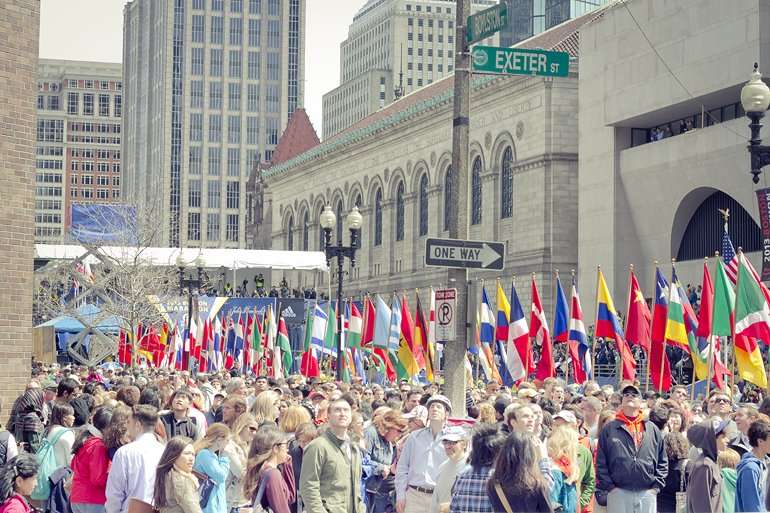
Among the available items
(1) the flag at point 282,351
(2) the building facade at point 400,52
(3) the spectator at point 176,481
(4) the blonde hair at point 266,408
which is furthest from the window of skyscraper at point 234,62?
(3) the spectator at point 176,481

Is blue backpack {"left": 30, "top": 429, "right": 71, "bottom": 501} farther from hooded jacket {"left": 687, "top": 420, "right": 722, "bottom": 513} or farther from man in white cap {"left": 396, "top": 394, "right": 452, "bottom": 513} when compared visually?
hooded jacket {"left": 687, "top": 420, "right": 722, "bottom": 513}

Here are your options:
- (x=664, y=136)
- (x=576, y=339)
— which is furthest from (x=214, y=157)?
(x=576, y=339)

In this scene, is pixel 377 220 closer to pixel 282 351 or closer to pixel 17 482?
pixel 282 351

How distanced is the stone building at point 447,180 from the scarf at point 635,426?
4445 cm

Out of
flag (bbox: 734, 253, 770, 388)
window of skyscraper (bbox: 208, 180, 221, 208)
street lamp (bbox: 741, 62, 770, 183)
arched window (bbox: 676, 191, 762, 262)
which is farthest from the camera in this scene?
window of skyscraper (bbox: 208, 180, 221, 208)

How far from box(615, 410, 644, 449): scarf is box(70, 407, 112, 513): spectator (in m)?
4.53

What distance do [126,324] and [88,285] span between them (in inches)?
113

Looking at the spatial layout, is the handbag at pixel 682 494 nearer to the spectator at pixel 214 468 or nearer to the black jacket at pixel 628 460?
the black jacket at pixel 628 460

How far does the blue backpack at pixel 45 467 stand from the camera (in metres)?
12.7

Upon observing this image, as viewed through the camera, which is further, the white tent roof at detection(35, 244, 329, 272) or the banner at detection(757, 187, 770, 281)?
the white tent roof at detection(35, 244, 329, 272)

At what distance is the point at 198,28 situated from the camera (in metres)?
166

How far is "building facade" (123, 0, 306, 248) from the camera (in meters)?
165

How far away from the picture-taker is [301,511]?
1121 cm

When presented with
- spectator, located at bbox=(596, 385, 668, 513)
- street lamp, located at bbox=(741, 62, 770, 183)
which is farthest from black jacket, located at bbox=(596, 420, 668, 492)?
street lamp, located at bbox=(741, 62, 770, 183)
